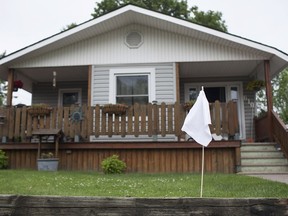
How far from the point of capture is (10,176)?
299 inches

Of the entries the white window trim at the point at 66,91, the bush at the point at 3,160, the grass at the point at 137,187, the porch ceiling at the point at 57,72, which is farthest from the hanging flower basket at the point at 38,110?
the white window trim at the point at 66,91

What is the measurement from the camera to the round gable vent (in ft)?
37.6

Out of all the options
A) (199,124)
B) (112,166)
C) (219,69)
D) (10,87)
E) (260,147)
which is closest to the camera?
(199,124)

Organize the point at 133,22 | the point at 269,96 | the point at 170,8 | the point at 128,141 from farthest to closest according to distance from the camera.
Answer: the point at 170,8, the point at 133,22, the point at 269,96, the point at 128,141

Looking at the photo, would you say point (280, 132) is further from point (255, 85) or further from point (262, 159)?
point (255, 85)

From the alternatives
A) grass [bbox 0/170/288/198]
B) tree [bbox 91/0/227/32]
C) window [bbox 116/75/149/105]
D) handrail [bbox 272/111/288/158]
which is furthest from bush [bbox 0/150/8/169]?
tree [bbox 91/0/227/32]

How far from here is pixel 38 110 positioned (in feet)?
32.9

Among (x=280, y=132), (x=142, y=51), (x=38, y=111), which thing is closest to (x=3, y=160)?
(x=38, y=111)

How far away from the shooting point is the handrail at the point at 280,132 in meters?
9.34

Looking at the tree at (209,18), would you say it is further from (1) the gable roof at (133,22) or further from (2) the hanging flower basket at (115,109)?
(2) the hanging flower basket at (115,109)

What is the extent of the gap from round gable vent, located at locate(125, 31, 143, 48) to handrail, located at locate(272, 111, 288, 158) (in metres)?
4.44

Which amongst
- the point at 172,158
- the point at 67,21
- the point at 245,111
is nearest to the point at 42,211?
the point at 172,158

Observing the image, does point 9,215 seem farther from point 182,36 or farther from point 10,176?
point 182,36

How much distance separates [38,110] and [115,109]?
2.07m
